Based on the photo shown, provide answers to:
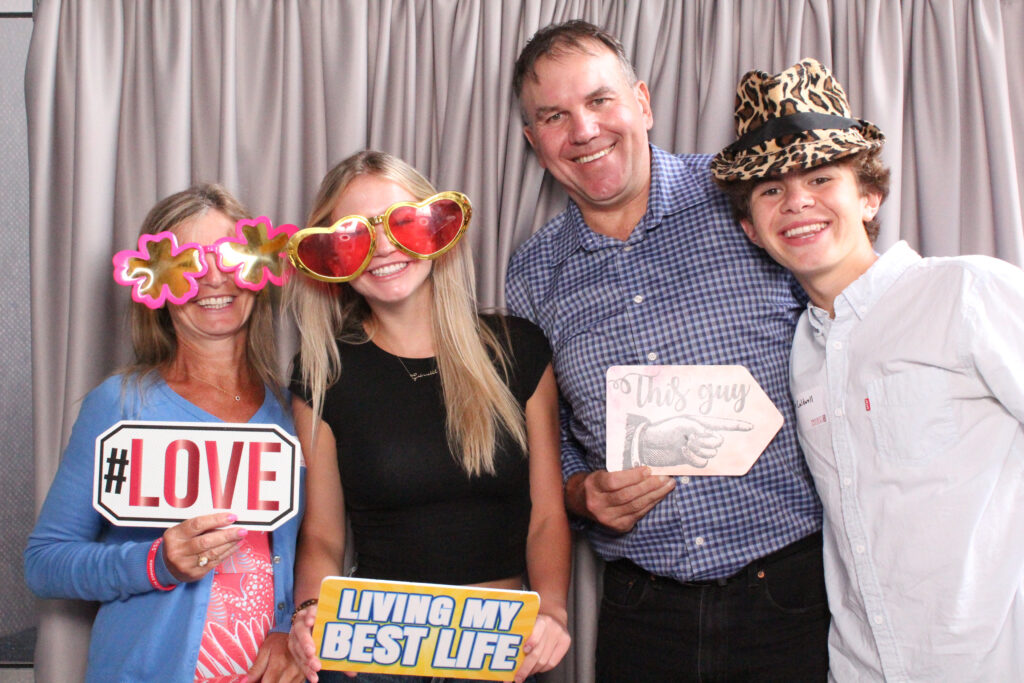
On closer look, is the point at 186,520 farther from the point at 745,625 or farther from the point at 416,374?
the point at 745,625

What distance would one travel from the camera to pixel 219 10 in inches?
90.2

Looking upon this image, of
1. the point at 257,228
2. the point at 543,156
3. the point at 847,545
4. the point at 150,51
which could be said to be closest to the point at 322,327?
the point at 257,228

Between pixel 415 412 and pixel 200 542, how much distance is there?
0.53 metres

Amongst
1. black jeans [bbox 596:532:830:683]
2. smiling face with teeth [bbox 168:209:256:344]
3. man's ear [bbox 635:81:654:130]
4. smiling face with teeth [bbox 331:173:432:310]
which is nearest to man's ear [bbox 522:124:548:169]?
man's ear [bbox 635:81:654:130]

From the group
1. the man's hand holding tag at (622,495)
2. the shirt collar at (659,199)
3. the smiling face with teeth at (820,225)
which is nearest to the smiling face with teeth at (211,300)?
the shirt collar at (659,199)

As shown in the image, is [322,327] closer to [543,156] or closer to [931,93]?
[543,156]

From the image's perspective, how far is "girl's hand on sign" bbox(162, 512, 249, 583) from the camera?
1.54 meters

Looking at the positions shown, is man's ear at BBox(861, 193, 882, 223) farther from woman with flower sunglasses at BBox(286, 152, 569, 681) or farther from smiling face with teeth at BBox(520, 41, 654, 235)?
woman with flower sunglasses at BBox(286, 152, 569, 681)

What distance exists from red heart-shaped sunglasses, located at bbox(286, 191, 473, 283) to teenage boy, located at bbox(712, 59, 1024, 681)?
0.67 meters

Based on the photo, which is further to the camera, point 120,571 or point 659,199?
point 659,199

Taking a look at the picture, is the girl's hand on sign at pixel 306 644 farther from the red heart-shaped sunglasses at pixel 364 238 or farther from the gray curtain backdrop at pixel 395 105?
the gray curtain backdrop at pixel 395 105

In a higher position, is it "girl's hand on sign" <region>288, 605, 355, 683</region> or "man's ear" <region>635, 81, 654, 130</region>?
"man's ear" <region>635, 81, 654, 130</region>

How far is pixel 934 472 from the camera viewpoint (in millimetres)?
1459

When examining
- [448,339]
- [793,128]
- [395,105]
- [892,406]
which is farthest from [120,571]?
[793,128]
